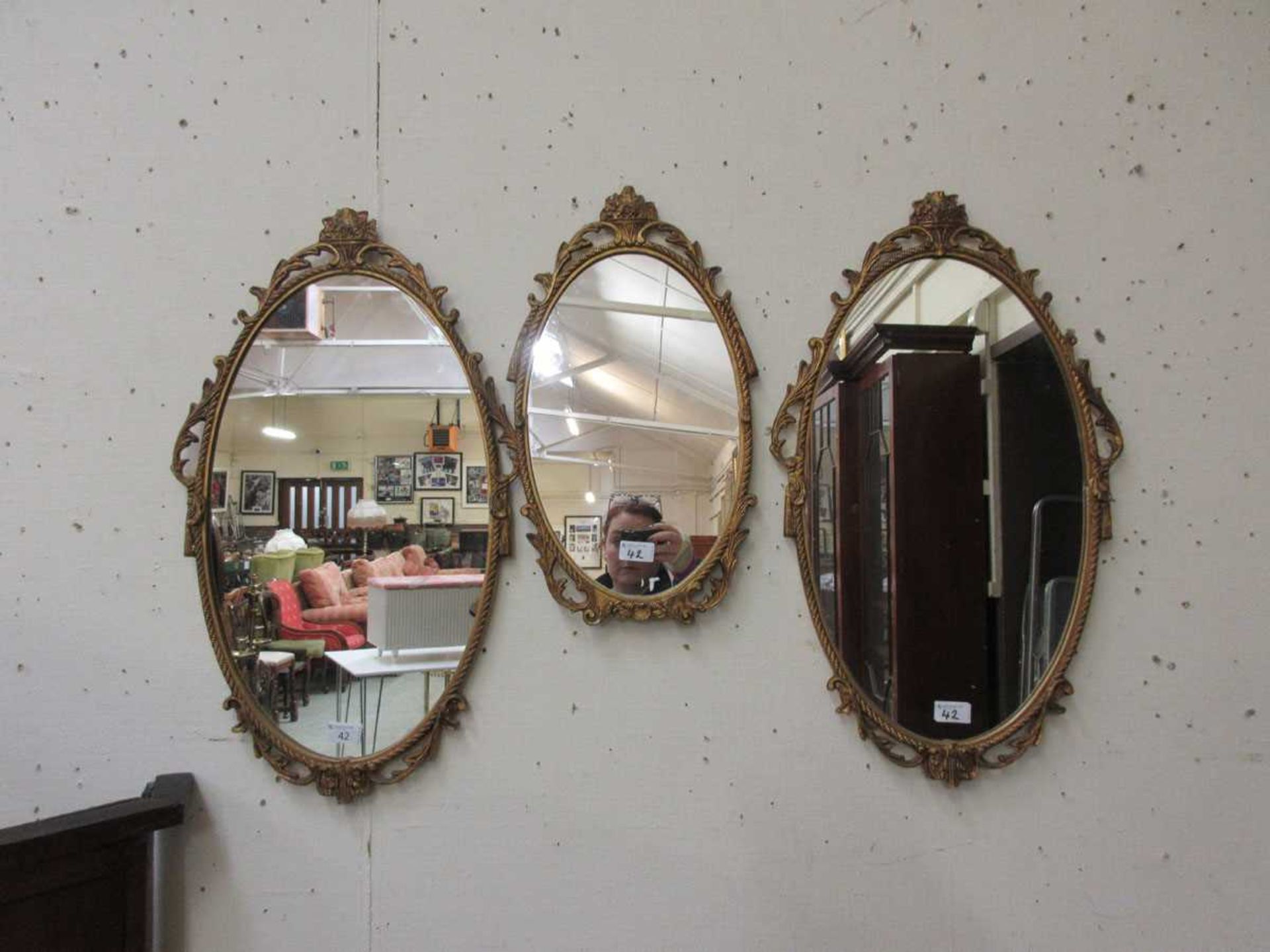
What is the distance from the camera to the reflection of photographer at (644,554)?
4.35ft

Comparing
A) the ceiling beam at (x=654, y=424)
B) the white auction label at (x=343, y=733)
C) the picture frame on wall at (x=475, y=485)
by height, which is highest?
the ceiling beam at (x=654, y=424)

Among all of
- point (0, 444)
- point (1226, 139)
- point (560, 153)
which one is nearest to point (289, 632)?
point (0, 444)

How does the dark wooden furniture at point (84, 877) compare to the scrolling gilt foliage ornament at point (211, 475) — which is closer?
the dark wooden furniture at point (84, 877)

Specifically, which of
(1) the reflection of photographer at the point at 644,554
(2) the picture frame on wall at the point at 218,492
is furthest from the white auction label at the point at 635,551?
(2) the picture frame on wall at the point at 218,492

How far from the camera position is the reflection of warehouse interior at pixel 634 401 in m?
1.32

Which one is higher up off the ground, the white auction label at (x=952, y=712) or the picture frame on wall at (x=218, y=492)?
the picture frame on wall at (x=218, y=492)

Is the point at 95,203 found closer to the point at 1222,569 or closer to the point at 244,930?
the point at 244,930

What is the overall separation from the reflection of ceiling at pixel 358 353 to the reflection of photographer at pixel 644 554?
1.26 ft

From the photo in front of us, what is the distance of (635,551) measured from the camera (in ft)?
4.36

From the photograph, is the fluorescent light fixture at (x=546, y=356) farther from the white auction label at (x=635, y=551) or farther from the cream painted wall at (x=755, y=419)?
the white auction label at (x=635, y=551)

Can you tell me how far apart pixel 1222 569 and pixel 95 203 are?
2183 mm

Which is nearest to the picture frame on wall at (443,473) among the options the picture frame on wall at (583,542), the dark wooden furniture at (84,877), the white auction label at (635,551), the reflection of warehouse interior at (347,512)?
the reflection of warehouse interior at (347,512)

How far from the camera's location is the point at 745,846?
1331mm

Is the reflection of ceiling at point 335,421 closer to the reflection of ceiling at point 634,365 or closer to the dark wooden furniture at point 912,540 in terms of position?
the reflection of ceiling at point 634,365
